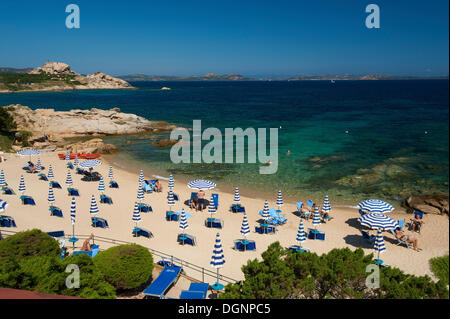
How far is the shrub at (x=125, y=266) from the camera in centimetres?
1062

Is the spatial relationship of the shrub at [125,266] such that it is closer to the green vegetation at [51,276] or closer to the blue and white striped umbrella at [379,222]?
the green vegetation at [51,276]

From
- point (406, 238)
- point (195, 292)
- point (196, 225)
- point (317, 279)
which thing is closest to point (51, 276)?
point (195, 292)

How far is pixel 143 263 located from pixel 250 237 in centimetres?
676

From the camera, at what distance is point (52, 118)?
48.9 m

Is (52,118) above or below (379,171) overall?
above

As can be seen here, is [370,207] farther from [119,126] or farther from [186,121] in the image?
[186,121]

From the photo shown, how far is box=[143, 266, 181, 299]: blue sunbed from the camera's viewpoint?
34.4ft

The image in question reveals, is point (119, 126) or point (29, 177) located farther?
point (119, 126)

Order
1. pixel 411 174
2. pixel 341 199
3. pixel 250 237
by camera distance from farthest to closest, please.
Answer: pixel 411 174
pixel 341 199
pixel 250 237

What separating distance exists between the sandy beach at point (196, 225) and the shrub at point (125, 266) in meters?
2.45

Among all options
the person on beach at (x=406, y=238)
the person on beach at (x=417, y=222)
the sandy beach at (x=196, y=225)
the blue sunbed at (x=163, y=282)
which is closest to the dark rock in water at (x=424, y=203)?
the sandy beach at (x=196, y=225)

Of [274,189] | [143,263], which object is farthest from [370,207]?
[143,263]
